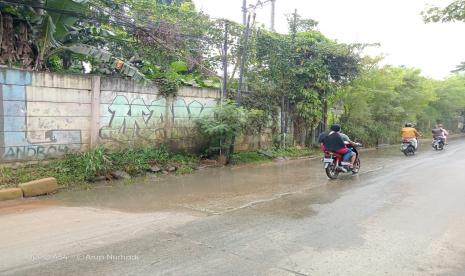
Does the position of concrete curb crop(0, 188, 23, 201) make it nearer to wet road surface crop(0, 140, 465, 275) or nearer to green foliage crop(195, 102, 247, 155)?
wet road surface crop(0, 140, 465, 275)

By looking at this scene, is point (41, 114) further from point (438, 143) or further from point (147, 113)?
point (438, 143)

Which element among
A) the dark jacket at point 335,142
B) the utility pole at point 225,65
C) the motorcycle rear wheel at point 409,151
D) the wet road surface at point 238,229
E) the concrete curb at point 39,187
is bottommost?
the wet road surface at point 238,229

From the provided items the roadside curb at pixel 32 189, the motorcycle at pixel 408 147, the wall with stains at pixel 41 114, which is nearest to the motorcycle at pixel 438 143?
the motorcycle at pixel 408 147

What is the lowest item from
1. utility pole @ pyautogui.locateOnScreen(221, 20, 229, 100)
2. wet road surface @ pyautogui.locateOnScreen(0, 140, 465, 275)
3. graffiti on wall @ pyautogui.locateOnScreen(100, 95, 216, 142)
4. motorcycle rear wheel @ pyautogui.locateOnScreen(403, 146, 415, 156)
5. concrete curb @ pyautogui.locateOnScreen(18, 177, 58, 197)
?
wet road surface @ pyautogui.locateOnScreen(0, 140, 465, 275)

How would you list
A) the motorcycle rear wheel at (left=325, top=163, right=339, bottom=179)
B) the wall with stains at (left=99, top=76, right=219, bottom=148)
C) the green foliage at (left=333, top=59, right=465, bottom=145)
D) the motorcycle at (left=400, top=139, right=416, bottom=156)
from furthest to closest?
the green foliage at (left=333, top=59, right=465, bottom=145) → the motorcycle at (left=400, top=139, right=416, bottom=156) → the motorcycle rear wheel at (left=325, top=163, right=339, bottom=179) → the wall with stains at (left=99, top=76, right=219, bottom=148)

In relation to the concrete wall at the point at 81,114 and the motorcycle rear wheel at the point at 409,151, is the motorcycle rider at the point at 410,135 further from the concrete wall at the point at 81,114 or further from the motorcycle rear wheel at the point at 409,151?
the concrete wall at the point at 81,114

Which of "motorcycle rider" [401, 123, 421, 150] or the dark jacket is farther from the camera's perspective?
"motorcycle rider" [401, 123, 421, 150]

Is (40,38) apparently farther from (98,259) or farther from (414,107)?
(414,107)

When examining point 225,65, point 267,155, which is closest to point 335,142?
point 267,155

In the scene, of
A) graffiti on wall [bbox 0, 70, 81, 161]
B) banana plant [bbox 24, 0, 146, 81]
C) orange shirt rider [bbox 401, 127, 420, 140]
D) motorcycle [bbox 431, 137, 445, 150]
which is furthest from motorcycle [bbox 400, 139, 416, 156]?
graffiti on wall [bbox 0, 70, 81, 161]

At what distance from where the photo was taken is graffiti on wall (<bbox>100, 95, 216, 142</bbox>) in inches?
452

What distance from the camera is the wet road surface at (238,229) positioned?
15.8ft

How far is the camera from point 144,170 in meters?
11.2

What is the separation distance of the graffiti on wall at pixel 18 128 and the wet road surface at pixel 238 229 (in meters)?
1.65
